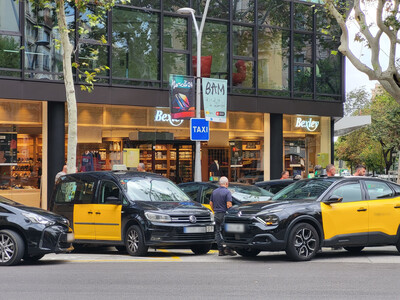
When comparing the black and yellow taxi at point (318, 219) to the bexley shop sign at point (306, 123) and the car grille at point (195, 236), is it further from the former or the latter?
the bexley shop sign at point (306, 123)

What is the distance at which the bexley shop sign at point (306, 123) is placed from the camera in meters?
31.9

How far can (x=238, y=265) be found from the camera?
13438 mm

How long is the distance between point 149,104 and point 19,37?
529 cm

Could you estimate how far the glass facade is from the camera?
2480cm

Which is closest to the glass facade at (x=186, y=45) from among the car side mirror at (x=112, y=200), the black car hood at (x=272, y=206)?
the car side mirror at (x=112, y=200)

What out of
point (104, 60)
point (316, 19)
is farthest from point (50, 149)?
point (316, 19)

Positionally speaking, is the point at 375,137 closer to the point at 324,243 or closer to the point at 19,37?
the point at 19,37

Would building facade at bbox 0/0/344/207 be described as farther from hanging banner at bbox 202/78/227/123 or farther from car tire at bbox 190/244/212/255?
car tire at bbox 190/244/212/255

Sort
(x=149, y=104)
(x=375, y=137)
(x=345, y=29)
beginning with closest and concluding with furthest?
1. (x=345, y=29)
2. (x=149, y=104)
3. (x=375, y=137)

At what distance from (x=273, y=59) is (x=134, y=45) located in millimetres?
6538

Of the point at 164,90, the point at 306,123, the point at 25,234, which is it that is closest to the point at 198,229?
the point at 25,234

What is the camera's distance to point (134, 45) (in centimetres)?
2698

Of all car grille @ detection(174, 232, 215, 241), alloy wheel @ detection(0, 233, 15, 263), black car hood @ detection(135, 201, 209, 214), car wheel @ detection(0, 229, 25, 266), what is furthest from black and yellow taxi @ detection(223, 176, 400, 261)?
alloy wheel @ detection(0, 233, 15, 263)

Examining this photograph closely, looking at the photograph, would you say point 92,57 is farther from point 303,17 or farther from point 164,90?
point 303,17
